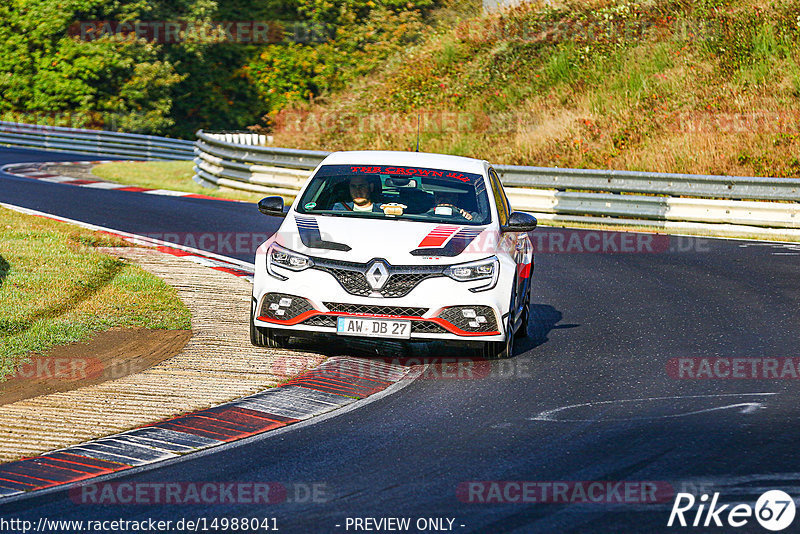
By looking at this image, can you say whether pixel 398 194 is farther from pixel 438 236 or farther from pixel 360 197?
pixel 438 236

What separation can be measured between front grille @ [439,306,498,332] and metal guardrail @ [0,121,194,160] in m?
30.4

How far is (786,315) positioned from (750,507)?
6618 mm

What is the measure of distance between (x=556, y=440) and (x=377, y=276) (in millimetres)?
2584

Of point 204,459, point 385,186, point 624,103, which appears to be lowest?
point 204,459

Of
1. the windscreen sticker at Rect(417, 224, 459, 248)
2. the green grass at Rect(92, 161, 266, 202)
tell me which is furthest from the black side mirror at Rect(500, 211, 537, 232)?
the green grass at Rect(92, 161, 266, 202)

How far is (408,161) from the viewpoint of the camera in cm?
1091

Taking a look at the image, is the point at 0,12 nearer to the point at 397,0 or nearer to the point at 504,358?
the point at 397,0

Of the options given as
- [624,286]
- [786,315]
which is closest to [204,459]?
[786,315]

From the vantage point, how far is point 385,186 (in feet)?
34.4

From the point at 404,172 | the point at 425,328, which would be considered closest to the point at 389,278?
the point at 425,328

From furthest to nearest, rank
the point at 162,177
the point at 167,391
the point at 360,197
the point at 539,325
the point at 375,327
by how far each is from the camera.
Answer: the point at 162,177, the point at 539,325, the point at 360,197, the point at 375,327, the point at 167,391

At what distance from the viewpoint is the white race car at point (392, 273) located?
30.1ft

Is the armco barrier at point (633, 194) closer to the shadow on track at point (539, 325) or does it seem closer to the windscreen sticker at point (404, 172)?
the shadow on track at point (539, 325)

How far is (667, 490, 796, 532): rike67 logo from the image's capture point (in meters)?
5.51
